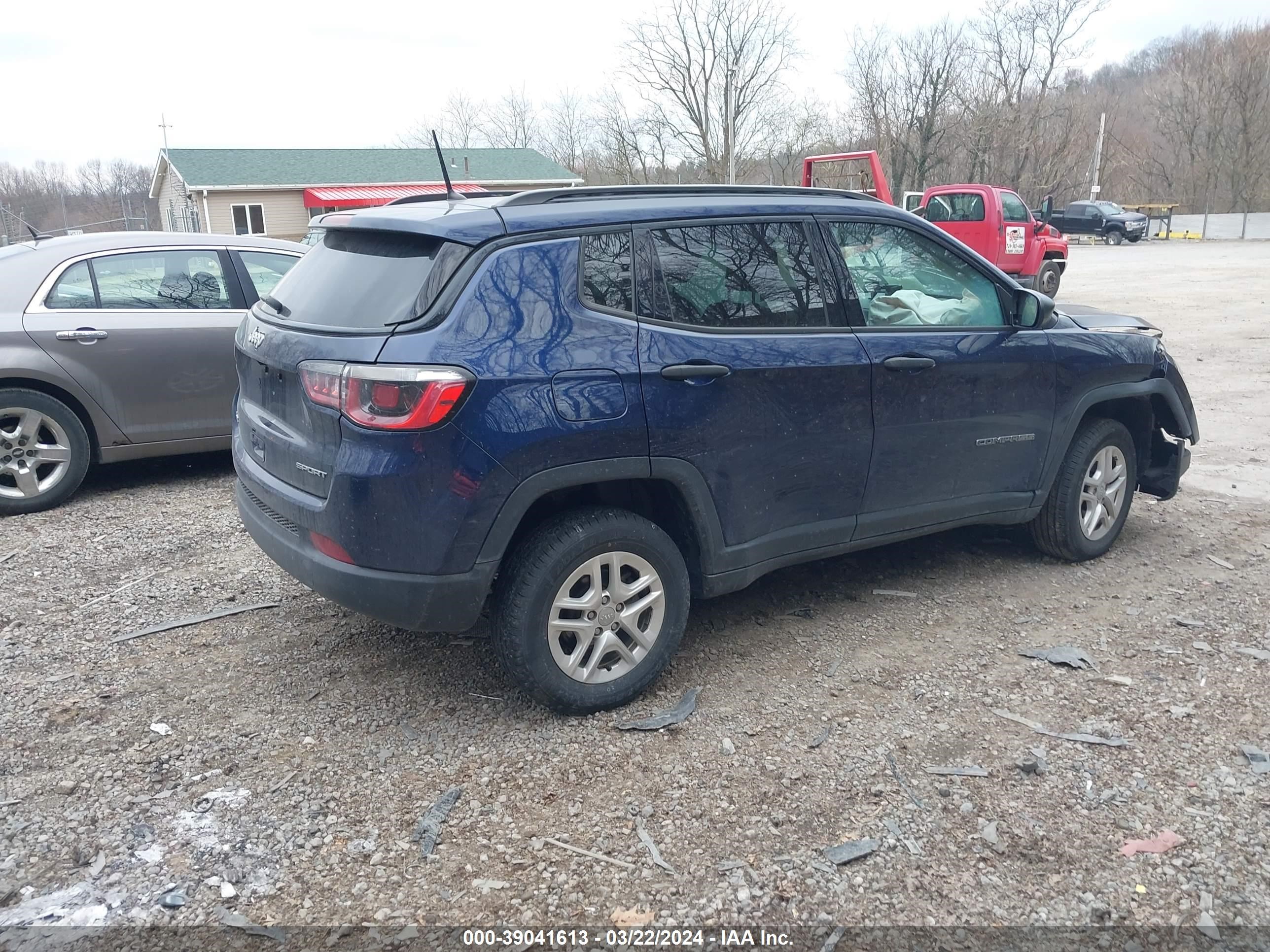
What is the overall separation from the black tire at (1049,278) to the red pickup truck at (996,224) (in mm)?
14

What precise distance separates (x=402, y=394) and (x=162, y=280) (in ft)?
14.2

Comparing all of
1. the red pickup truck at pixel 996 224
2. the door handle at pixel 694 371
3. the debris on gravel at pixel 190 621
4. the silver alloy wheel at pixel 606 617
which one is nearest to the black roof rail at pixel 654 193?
the door handle at pixel 694 371

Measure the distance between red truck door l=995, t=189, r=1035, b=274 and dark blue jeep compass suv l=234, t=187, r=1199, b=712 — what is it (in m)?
15.5

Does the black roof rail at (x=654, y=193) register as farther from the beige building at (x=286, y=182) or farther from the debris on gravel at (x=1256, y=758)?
the beige building at (x=286, y=182)

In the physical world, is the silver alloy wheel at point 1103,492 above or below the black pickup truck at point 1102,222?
below

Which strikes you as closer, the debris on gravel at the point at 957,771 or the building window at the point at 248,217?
the debris on gravel at the point at 957,771

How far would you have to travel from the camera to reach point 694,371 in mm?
3643

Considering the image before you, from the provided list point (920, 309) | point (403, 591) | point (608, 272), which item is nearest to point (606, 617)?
point (403, 591)

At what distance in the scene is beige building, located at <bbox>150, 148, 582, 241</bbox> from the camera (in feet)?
138

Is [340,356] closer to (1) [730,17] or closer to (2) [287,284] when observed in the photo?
(2) [287,284]

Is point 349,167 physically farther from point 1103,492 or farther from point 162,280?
point 1103,492

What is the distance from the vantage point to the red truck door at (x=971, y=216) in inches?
737

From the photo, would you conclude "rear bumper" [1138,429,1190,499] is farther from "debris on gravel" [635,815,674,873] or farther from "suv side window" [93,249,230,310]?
"suv side window" [93,249,230,310]

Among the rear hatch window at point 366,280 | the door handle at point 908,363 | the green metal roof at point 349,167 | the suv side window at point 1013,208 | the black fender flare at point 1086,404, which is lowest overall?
the black fender flare at point 1086,404
